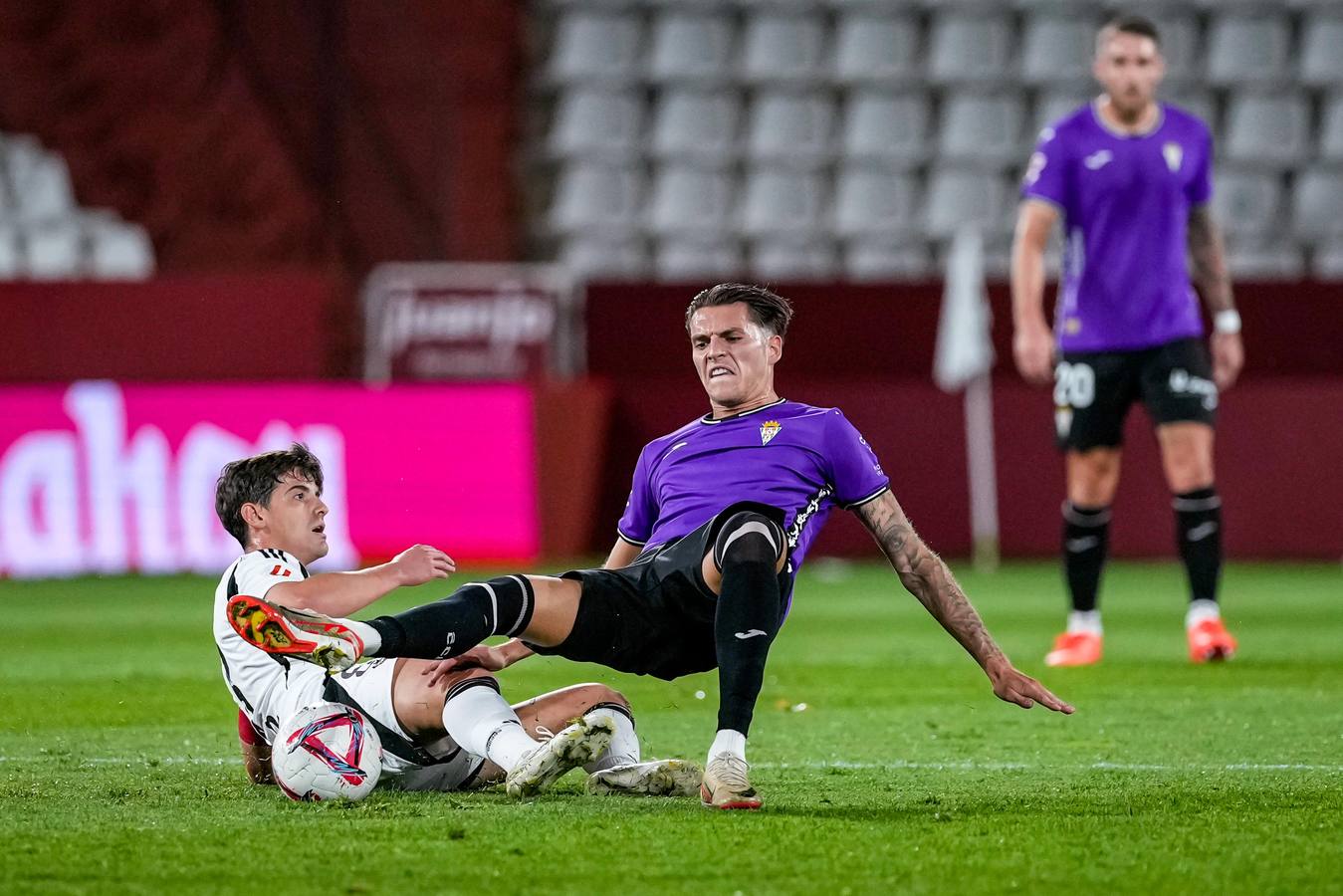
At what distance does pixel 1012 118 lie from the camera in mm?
16219

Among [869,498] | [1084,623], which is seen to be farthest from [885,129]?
[869,498]

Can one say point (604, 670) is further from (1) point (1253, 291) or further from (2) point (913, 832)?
(1) point (1253, 291)

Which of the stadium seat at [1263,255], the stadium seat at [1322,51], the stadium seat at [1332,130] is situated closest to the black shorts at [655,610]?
the stadium seat at [1263,255]

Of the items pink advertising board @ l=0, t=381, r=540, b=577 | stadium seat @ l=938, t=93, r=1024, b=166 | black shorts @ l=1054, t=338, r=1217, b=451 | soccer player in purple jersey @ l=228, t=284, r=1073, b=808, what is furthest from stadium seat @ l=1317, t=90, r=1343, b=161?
soccer player in purple jersey @ l=228, t=284, r=1073, b=808

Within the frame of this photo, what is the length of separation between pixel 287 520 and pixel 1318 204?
43.8 ft

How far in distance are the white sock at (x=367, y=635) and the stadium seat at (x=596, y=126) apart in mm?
12634

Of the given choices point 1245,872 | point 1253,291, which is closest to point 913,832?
point 1245,872

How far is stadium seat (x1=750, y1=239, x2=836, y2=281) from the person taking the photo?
15.7m

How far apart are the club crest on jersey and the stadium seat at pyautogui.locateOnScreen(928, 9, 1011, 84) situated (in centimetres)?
949

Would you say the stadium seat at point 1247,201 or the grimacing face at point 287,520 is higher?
the stadium seat at point 1247,201

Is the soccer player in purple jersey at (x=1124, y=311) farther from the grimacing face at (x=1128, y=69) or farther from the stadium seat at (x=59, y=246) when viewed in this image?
the stadium seat at (x=59, y=246)

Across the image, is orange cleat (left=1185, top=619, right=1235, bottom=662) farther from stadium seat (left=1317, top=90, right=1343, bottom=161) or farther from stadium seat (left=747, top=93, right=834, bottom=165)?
stadium seat (left=1317, top=90, right=1343, bottom=161)

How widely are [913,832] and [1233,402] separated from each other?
9803 mm

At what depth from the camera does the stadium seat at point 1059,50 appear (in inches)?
637
